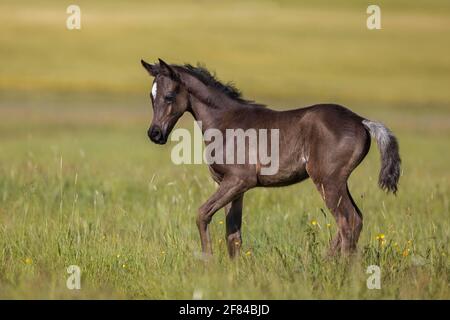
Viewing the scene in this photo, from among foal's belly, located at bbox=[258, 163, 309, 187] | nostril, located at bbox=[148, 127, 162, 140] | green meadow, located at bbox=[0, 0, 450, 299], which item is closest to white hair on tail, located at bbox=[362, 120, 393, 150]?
foal's belly, located at bbox=[258, 163, 309, 187]

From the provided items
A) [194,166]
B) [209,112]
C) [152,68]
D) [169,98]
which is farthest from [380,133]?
[194,166]

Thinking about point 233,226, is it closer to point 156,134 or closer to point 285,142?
point 285,142

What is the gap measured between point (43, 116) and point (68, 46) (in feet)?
109

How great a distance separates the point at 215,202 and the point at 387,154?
189cm

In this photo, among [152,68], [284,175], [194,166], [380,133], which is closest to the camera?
[380,133]

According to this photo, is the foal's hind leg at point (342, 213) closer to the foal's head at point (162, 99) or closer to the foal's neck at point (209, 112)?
the foal's neck at point (209, 112)

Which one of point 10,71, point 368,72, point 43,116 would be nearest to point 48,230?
point 43,116

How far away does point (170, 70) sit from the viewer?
916cm

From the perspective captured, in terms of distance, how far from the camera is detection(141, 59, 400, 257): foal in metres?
8.73

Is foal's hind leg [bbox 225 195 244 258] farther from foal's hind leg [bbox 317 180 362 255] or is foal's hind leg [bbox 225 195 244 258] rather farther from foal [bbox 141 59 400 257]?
foal's hind leg [bbox 317 180 362 255]

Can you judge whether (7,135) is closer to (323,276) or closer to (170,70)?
(170,70)

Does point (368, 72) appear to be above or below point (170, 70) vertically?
above

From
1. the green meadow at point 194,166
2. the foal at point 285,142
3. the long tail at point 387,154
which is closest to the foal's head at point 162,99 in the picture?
the foal at point 285,142

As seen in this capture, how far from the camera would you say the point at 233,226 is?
9.32 metres
